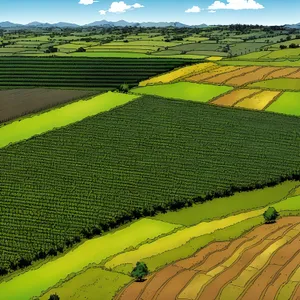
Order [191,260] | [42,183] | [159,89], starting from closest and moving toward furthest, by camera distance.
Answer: [191,260]
[42,183]
[159,89]

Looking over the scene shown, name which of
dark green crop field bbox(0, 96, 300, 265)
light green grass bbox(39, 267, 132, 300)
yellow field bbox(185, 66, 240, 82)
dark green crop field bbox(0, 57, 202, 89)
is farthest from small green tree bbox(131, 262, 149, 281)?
dark green crop field bbox(0, 57, 202, 89)

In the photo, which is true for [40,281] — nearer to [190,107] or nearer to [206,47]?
[190,107]

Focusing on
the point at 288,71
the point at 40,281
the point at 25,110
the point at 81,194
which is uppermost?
the point at 288,71

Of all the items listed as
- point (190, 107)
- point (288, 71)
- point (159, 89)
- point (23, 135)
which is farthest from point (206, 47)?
point (23, 135)

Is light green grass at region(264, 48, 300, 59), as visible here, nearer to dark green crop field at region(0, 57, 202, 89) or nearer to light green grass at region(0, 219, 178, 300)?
dark green crop field at region(0, 57, 202, 89)

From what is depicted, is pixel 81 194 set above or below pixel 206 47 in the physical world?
below

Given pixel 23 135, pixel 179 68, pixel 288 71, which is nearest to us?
pixel 23 135

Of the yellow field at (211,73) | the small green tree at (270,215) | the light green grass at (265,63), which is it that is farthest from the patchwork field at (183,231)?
the light green grass at (265,63)

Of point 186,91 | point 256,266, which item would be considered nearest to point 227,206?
point 256,266
